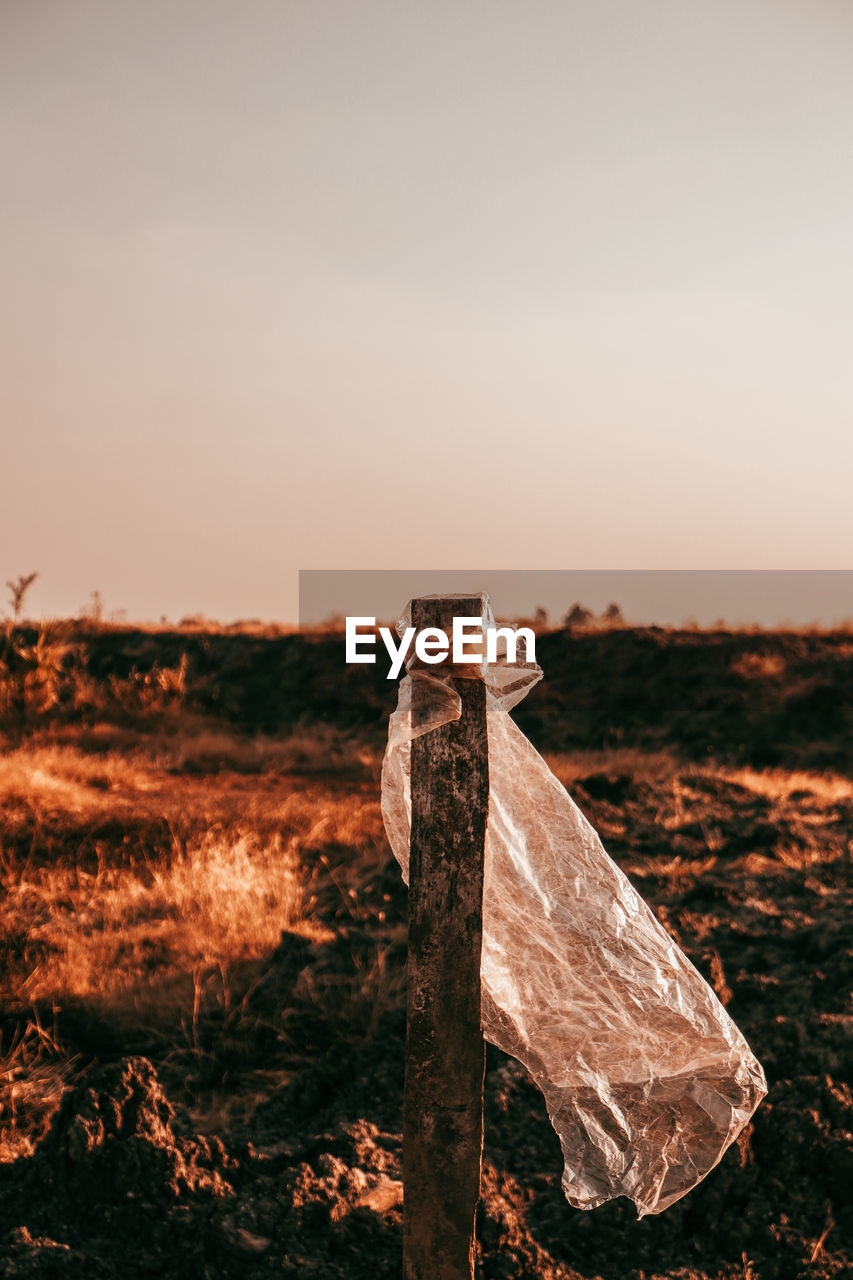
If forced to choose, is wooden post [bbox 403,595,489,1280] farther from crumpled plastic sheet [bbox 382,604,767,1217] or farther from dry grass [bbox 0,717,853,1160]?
dry grass [bbox 0,717,853,1160]

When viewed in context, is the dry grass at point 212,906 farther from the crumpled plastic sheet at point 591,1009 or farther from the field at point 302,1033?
the crumpled plastic sheet at point 591,1009

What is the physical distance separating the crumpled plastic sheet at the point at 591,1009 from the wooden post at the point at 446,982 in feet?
0.60

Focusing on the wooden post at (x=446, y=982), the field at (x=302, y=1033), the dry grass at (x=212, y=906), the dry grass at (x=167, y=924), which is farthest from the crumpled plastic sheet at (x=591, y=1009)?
the dry grass at (x=167, y=924)

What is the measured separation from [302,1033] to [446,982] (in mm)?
2612

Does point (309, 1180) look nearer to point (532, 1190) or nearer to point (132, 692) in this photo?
point (532, 1190)

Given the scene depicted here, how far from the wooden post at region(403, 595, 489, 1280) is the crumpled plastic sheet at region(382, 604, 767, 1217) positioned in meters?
0.18

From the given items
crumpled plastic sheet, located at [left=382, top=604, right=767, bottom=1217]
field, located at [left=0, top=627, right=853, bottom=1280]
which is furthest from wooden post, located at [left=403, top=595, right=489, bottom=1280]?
field, located at [left=0, top=627, right=853, bottom=1280]

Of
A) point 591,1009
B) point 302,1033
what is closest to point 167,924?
point 302,1033

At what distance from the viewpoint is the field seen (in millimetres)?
2898

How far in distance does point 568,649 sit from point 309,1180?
15306 mm

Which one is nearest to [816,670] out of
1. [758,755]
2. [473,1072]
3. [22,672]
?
[758,755]

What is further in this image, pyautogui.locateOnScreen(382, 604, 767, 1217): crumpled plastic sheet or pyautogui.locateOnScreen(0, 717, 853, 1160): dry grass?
pyautogui.locateOnScreen(0, 717, 853, 1160): dry grass

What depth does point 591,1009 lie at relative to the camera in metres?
2.22

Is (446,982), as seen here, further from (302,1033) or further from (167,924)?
Answer: (167,924)
